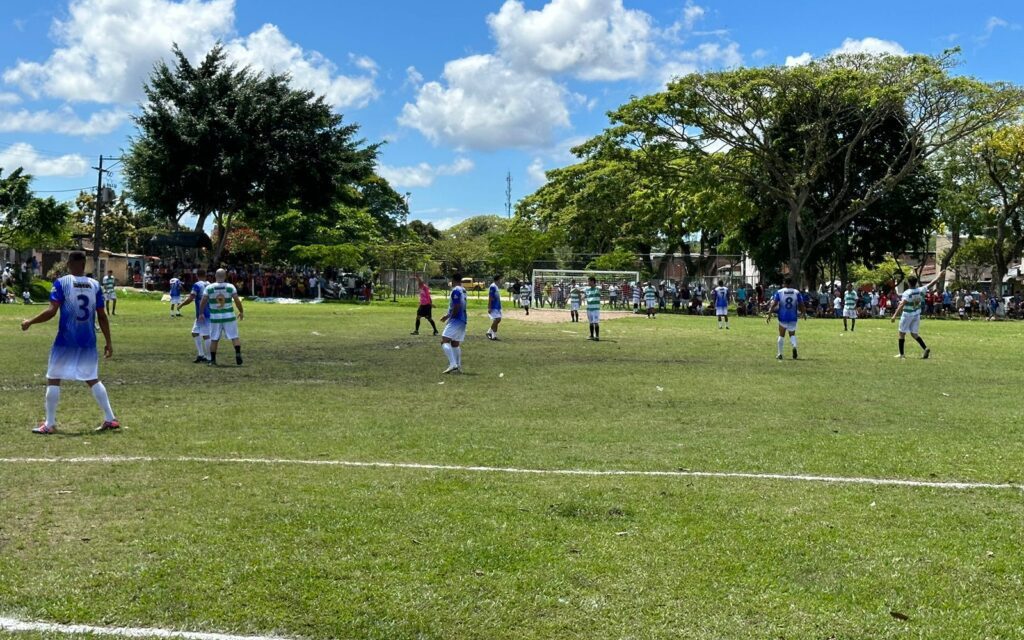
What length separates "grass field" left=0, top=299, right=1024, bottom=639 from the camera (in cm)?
441

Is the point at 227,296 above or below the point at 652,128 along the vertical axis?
below

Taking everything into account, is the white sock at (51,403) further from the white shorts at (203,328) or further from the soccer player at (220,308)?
the white shorts at (203,328)

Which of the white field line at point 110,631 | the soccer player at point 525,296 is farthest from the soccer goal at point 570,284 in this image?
the white field line at point 110,631

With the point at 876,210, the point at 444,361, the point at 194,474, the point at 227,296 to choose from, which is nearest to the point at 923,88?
the point at 876,210

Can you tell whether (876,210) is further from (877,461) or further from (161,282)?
(877,461)

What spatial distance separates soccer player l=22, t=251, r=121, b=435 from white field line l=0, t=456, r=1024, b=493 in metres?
1.55

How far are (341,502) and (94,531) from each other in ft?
5.28

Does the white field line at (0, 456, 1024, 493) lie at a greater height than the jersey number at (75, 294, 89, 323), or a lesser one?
lesser

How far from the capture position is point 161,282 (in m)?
55.8

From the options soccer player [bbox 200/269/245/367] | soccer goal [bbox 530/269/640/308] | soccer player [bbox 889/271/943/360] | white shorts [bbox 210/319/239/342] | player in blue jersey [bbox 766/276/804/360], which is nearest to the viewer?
soccer player [bbox 200/269/245/367]

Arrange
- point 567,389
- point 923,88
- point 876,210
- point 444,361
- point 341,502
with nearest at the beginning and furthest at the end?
point 341,502
point 567,389
point 444,361
point 923,88
point 876,210

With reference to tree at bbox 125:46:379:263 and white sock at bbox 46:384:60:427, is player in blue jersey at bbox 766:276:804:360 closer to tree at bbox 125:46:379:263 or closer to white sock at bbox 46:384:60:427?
white sock at bbox 46:384:60:427

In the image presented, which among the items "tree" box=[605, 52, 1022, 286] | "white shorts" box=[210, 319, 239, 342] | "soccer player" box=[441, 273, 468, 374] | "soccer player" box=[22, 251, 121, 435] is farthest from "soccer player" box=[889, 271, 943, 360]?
"tree" box=[605, 52, 1022, 286]

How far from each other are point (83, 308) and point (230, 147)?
4865cm
